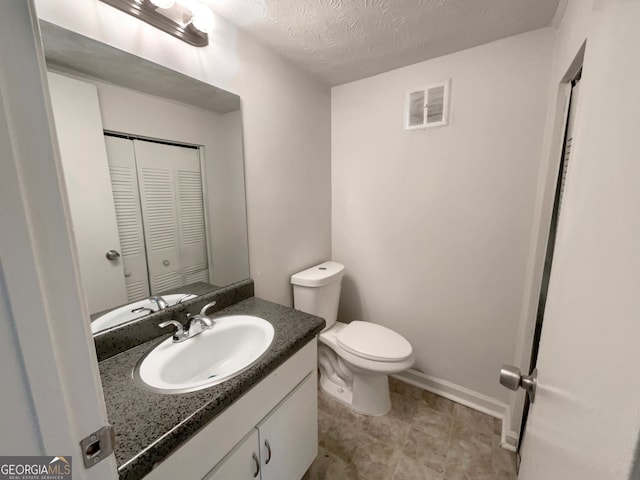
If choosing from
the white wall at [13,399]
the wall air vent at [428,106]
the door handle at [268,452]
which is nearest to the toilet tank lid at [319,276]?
the door handle at [268,452]

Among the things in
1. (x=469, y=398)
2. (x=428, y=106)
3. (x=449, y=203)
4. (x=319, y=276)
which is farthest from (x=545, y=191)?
(x=469, y=398)

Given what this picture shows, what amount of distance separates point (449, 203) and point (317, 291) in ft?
3.30

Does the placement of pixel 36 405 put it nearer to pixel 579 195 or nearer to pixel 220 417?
pixel 220 417

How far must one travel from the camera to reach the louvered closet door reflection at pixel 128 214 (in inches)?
36.6

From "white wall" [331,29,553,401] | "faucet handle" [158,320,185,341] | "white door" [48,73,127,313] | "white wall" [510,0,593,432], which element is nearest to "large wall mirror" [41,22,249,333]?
"white door" [48,73,127,313]

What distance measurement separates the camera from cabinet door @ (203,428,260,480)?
0.76m

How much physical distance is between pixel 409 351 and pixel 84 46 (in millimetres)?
1939

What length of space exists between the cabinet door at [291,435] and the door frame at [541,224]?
109 cm

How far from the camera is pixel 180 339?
1.00 metres

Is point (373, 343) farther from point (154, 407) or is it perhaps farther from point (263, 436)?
point (154, 407)

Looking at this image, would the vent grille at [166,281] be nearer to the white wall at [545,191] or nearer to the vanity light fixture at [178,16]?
the vanity light fixture at [178,16]

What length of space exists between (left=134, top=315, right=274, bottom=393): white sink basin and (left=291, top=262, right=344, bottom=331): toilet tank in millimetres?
535

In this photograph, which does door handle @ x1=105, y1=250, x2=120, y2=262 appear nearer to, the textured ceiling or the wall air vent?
the textured ceiling

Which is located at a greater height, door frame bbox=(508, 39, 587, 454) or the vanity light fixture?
the vanity light fixture
